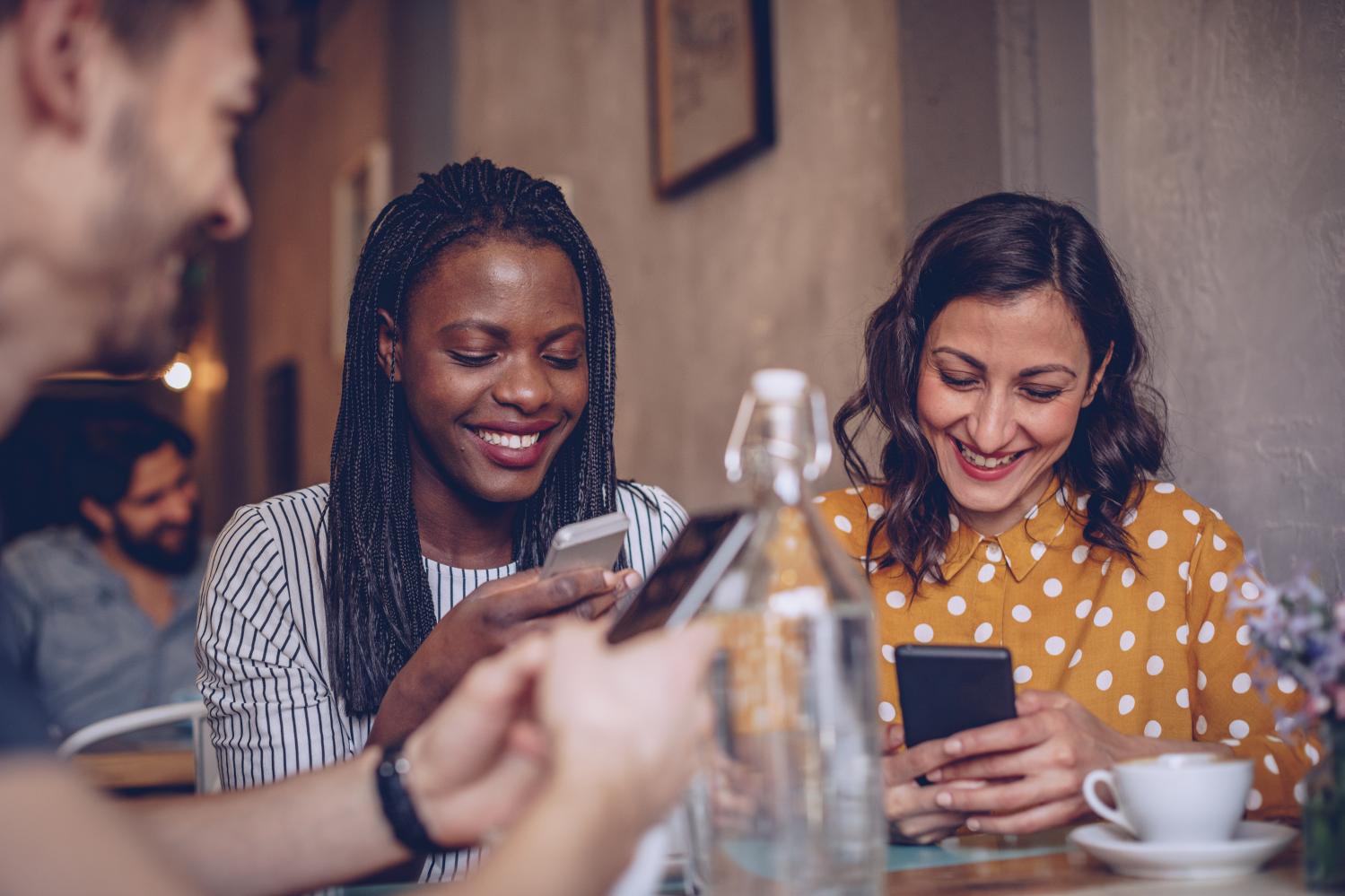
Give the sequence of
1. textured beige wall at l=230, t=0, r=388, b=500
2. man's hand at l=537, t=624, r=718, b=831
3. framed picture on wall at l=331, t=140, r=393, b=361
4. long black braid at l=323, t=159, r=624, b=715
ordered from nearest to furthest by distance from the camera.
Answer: man's hand at l=537, t=624, r=718, b=831, long black braid at l=323, t=159, r=624, b=715, framed picture on wall at l=331, t=140, r=393, b=361, textured beige wall at l=230, t=0, r=388, b=500

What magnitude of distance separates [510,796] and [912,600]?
3.75ft

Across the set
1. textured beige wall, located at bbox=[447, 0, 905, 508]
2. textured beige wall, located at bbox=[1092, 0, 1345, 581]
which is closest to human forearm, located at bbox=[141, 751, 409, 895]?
textured beige wall, located at bbox=[1092, 0, 1345, 581]

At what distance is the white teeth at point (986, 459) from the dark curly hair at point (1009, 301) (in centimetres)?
7

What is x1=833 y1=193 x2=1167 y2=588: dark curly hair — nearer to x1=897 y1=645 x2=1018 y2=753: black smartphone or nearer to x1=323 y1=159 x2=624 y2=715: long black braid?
x1=323 y1=159 x2=624 y2=715: long black braid

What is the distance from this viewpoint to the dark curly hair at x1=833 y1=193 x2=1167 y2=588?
1855 mm

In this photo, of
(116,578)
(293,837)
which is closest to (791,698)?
(293,837)

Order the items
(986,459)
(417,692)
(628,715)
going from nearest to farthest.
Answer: (628,715) < (417,692) < (986,459)

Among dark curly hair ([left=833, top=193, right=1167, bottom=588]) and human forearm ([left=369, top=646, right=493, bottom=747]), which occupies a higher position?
dark curly hair ([left=833, top=193, right=1167, bottom=588])

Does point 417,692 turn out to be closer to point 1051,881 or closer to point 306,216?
point 1051,881

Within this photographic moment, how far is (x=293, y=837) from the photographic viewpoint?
0.98m

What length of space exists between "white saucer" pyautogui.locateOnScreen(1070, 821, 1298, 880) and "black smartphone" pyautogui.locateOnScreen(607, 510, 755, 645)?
41 cm

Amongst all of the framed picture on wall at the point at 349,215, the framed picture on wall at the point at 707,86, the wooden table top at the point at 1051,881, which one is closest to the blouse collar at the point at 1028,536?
the wooden table top at the point at 1051,881

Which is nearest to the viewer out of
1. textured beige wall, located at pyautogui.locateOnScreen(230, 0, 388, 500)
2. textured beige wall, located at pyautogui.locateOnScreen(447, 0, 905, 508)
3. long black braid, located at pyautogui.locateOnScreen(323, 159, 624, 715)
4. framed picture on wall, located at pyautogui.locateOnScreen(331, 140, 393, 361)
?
long black braid, located at pyautogui.locateOnScreen(323, 159, 624, 715)

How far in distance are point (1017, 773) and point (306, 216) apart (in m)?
7.08
